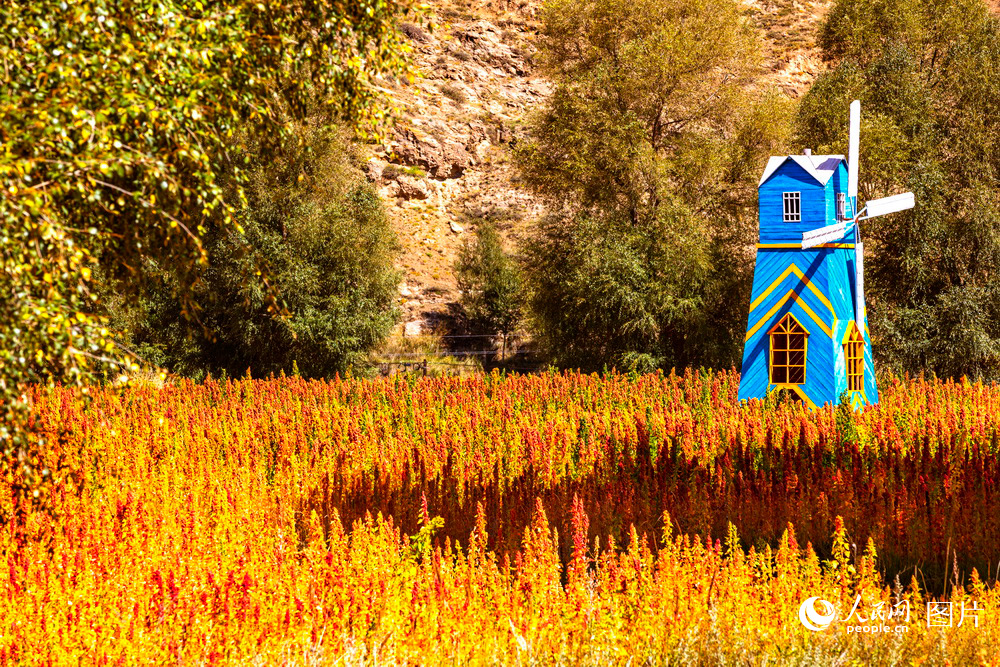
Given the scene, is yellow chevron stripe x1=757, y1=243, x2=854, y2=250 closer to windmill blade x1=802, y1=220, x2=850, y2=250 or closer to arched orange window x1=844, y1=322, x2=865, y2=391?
windmill blade x1=802, y1=220, x2=850, y2=250

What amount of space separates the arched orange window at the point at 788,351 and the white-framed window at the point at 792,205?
1.54 meters

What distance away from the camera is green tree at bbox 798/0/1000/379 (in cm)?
2761

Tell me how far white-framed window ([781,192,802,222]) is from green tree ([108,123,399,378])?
18.7m

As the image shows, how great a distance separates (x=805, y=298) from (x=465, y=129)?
65.7m

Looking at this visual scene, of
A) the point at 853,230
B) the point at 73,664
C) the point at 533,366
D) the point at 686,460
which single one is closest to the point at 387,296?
the point at 533,366

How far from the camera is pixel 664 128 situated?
32750mm

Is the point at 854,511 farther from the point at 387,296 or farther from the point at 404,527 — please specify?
the point at 387,296

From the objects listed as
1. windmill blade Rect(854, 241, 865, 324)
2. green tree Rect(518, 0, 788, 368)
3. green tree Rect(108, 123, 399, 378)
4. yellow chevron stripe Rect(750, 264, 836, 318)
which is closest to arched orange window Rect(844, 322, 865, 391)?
windmill blade Rect(854, 241, 865, 324)

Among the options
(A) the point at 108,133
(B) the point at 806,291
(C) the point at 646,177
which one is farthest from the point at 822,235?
(C) the point at 646,177

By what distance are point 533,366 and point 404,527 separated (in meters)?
39.9

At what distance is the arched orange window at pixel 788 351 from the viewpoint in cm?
1510

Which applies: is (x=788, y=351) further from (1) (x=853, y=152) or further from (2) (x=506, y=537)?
(2) (x=506, y=537)

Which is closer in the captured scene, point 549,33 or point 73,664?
point 73,664

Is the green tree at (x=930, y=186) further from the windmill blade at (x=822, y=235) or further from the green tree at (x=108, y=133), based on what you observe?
the green tree at (x=108, y=133)
